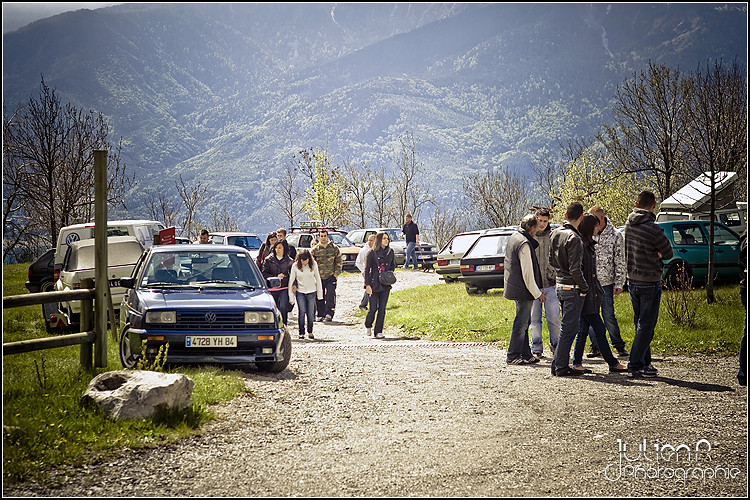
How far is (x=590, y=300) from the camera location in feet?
32.0

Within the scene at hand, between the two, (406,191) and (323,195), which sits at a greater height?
(406,191)

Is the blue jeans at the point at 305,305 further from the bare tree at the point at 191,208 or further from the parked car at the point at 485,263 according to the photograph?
the bare tree at the point at 191,208

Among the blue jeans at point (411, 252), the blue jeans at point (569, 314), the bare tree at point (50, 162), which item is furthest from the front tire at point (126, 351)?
the blue jeans at point (411, 252)

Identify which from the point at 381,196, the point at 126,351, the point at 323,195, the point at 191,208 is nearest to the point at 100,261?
the point at 126,351

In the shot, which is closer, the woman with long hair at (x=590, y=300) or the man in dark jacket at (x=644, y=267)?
the man in dark jacket at (x=644, y=267)

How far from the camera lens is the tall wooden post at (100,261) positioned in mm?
8383

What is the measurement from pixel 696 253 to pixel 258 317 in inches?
505

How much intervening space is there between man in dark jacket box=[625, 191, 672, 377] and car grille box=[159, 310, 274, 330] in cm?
458

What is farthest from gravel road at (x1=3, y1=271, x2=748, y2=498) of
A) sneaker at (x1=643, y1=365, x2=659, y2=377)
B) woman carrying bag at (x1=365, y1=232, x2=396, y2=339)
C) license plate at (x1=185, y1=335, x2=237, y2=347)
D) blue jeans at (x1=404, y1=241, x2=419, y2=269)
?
blue jeans at (x1=404, y1=241, x2=419, y2=269)

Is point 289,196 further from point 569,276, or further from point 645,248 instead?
point 645,248

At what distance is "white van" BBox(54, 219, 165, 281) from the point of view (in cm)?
1772

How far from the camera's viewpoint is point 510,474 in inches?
222

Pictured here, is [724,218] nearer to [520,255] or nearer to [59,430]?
[520,255]

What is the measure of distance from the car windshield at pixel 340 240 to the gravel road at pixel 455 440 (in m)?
25.5
